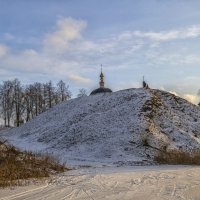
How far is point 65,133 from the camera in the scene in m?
35.8

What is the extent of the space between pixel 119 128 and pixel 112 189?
66.7 feet

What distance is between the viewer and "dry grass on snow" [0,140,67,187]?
50.6ft

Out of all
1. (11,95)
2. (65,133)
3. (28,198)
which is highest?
(11,95)

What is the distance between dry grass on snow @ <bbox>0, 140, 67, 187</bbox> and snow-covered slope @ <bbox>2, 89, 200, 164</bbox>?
281 inches

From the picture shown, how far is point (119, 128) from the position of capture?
33.6 metres

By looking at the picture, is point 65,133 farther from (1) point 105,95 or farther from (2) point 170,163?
(2) point 170,163

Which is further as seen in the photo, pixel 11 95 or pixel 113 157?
pixel 11 95

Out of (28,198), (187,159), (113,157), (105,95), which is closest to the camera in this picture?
(28,198)

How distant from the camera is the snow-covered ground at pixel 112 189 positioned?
11666mm

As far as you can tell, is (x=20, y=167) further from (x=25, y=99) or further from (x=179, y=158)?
(x=25, y=99)

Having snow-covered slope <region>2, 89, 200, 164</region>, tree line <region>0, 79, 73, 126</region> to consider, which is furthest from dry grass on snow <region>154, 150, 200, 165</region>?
tree line <region>0, 79, 73, 126</region>

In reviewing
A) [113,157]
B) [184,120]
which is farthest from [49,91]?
[113,157]

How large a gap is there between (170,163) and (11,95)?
181 ft

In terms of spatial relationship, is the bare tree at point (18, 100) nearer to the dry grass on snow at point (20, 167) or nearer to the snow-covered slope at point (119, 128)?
the snow-covered slope at point (119, 128)
